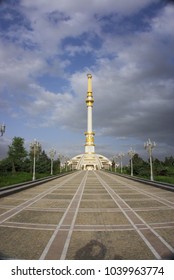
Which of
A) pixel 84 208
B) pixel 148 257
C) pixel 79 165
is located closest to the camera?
pixel 148 257

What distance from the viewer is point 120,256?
5516 mm

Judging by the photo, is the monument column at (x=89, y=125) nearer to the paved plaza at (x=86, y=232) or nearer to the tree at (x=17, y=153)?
the tree at (x=17, y=153)

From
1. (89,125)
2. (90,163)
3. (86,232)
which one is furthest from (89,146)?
(86,232)

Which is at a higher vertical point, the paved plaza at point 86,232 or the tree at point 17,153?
the tree at point 17,153

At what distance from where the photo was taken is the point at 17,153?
205ft

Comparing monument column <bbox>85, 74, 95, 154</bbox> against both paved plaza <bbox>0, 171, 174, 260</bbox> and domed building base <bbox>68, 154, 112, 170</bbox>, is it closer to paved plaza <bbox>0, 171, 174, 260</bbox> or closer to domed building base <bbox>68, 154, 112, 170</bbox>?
domed building base <bbox>68, 154, 112, 170</bbox>

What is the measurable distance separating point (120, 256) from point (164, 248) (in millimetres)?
1110

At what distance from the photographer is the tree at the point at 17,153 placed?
59.8 meters

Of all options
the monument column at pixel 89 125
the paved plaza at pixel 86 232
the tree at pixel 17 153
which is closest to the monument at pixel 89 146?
the monument column at pixel 89 125

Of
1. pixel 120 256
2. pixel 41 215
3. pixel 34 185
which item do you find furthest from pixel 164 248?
pixel 34 185

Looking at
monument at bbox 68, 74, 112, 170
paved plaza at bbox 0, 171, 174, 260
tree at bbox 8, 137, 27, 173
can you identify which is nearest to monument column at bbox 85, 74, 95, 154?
monument at bbox 68, 74, 112, 170
